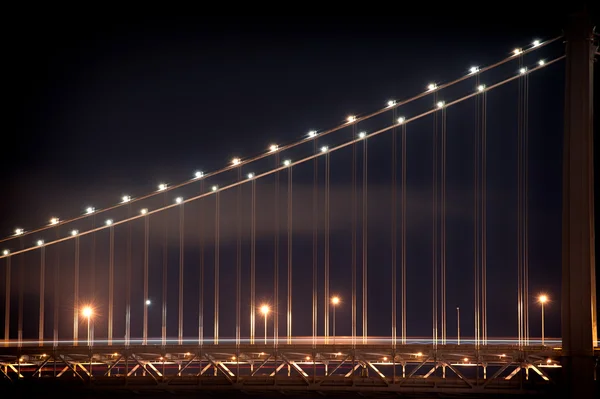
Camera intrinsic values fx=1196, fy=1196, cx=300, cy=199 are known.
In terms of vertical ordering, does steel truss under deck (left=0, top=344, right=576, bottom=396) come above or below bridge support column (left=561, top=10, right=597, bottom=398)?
below

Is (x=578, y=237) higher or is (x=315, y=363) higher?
(x=578, y=237)

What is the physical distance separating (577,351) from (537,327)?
35.0 metres

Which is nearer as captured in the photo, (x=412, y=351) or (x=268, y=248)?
(x=412, y=351)

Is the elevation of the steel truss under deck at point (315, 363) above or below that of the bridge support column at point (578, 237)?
below

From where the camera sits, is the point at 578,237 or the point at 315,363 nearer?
the point at 578,237

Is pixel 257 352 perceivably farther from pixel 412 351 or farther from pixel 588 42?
pixel 588 42

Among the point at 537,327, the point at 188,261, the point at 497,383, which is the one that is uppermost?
the point at 188,261

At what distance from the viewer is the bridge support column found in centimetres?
3447

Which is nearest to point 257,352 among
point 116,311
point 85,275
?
point 116,311

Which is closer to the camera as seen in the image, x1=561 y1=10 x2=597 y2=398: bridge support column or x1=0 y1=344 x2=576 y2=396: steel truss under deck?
x1=561 y1=10 x2=597 y2=398: bridge support column

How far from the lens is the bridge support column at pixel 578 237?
34.5 meters

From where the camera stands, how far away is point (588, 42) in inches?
1422

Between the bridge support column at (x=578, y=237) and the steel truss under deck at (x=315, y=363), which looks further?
the steel truss under deck at (x=315, y=363)

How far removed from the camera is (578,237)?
114ft
